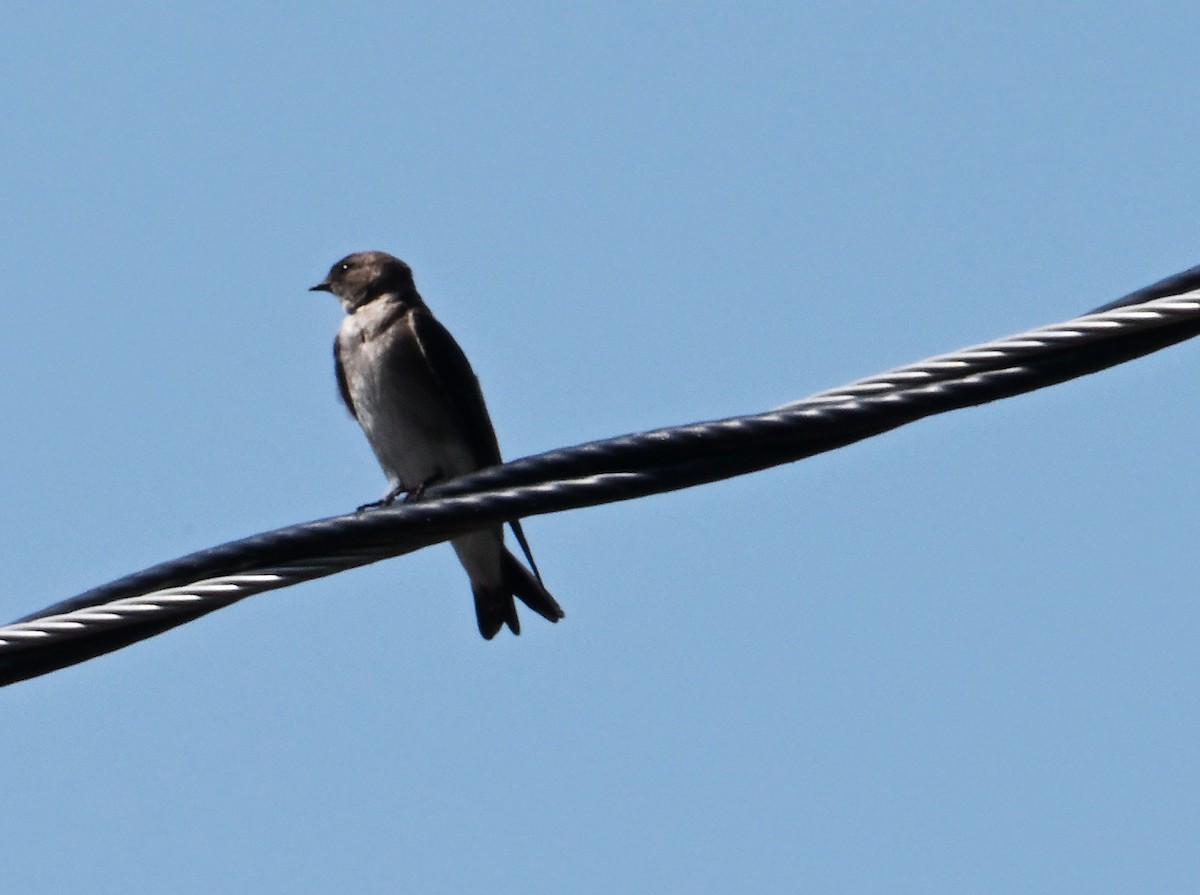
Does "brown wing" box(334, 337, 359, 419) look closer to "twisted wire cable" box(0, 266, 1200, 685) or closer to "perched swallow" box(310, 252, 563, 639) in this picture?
"perched swallow" box(310, 252, 563, 639)

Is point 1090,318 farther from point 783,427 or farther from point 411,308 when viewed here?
point 411,308

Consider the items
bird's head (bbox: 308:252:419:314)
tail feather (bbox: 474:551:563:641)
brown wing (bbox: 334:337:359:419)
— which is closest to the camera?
tail feather (bbox: 474:551:563:641)

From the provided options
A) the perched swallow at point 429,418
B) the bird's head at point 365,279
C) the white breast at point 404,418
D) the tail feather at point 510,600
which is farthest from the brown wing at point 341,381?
the tail feather at point 510,600

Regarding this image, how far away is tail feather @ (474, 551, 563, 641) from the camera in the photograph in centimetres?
741

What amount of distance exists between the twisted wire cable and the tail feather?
11.9 ft

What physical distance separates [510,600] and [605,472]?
441cm

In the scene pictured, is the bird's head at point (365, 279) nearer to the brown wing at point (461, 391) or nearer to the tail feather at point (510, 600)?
the brown wing at point (461, 391)

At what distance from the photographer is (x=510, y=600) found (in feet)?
26.4

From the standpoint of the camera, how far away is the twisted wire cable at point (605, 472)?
11.4 feet

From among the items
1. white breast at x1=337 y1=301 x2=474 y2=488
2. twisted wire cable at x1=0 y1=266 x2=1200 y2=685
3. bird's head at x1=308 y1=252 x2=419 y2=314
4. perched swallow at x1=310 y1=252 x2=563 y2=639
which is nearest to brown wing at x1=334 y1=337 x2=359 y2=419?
perched swallow at x1=310 y1=252 x2=563 y2=639

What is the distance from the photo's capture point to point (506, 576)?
25.6 feet

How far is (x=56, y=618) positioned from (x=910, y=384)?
5.43 ft

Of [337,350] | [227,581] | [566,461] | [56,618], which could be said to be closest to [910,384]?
[566,461]

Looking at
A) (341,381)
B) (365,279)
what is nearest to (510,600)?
(341,381)
